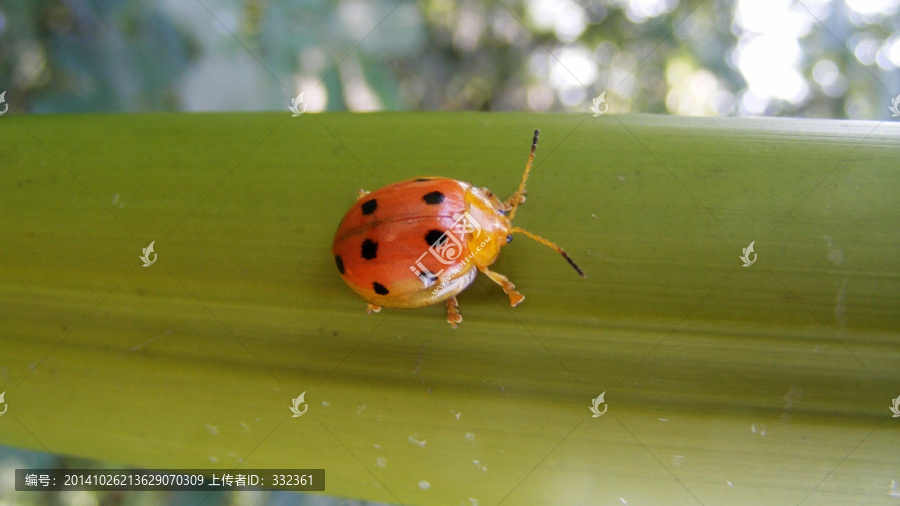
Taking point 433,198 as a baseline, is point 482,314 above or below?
below

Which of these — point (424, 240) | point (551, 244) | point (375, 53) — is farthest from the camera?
point (375, 53)

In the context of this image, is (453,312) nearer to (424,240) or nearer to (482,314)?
(482,314)

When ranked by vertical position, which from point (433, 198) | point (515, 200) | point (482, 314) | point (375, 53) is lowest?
point (482, 314)

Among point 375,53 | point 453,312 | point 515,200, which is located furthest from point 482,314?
point 375,53

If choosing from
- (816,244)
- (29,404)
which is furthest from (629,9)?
(29,404)

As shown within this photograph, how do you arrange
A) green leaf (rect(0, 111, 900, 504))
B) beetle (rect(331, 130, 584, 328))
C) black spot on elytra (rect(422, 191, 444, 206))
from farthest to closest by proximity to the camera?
black spot on elytra (rect(422, 191, 444, 206))
beetle (rect(331, 130, 584, 328))
green leaf (rect(0, 111, 900, 504))

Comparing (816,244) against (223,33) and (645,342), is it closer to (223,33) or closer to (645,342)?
(645,342)

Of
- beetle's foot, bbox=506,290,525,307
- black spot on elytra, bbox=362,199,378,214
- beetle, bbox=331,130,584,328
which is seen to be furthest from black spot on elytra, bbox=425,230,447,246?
beetle's foot, bbox=506,290,525,307

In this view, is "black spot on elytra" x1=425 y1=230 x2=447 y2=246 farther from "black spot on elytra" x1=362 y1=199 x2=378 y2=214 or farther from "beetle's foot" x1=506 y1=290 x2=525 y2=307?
"beetle's foot" x1=506 y1=290 x2=525 y2=307
